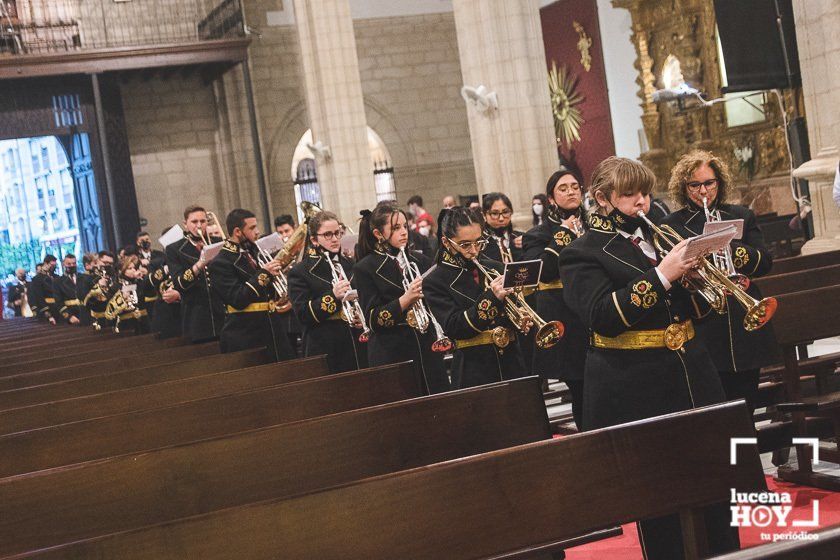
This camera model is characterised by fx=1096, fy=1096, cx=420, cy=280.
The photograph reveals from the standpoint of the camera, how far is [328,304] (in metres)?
7.07

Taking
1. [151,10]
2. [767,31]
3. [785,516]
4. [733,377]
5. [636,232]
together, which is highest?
[151,10]

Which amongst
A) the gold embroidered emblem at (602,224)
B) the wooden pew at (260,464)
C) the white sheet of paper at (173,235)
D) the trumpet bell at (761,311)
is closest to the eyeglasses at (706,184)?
the trumpet bell at (761,311)

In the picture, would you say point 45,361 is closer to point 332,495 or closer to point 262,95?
point 332,495

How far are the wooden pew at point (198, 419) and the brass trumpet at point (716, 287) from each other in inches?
61.2

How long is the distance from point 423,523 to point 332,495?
25 centimetres

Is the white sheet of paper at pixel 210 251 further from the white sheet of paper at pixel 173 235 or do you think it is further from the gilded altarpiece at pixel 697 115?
the gilded altarpiece at pixel 697 115

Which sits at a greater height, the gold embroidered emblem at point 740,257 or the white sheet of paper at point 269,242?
the white sheet of paper at point 269,242

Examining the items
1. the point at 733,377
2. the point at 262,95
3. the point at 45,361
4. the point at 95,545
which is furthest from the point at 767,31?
the point at 262,95

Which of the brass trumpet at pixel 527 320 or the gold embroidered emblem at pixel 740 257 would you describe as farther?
the gold embroidered emblem at pixel 740 257

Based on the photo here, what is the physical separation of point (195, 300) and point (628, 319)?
7018 mm

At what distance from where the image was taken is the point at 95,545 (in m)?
2.59

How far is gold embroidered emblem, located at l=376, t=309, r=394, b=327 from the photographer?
241 inches

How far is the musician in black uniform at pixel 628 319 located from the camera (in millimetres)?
3771

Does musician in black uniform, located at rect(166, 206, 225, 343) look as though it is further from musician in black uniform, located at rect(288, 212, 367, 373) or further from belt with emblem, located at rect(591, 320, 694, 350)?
belt with emblem, located at rect(591, 320, 694, 350)
